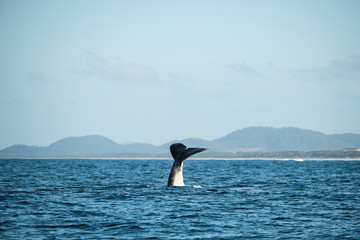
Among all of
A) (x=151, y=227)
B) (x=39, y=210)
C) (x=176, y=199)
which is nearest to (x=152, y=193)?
(x=176, y=199)

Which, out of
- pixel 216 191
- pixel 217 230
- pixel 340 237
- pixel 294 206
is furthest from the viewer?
pixel 216 191

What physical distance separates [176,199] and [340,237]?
34.9 feet

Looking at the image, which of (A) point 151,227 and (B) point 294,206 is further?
(B) point 294,206

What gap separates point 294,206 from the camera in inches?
909

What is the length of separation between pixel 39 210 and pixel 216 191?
486 inches

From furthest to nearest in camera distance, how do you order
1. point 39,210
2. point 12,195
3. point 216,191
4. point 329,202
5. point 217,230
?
point 216,191, point 12,195, point 329,202, point 39,210, point 217,230

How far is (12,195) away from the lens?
26891 millimetres

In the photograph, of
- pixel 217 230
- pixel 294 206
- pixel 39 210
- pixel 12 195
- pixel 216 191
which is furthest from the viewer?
pixel 216 191

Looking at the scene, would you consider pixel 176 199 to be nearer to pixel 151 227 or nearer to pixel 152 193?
pixel 152 193

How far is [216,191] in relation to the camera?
99.3 feet

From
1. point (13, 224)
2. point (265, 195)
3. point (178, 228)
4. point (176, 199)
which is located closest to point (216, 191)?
point (265, 195)

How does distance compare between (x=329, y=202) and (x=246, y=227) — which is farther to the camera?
(x=329, y=202)

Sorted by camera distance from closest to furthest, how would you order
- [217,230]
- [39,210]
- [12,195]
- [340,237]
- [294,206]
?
[340,237]
[217,230]
[39,210]
[294,206]
[12,195]

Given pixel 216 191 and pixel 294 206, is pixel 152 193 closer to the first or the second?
pixel 216 191
